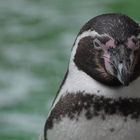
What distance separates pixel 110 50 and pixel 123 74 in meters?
0.07

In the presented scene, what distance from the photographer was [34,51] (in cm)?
317

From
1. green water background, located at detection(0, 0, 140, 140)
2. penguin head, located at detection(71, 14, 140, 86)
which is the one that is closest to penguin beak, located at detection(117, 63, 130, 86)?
penguin head, located at detection(71, 14, 140, 86)

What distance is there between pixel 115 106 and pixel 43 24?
6.47ft

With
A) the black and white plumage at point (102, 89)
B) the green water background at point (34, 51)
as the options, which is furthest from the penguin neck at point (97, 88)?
the green water background at point (34, 51)

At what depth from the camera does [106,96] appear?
57.9 inches

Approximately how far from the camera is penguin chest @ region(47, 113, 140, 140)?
4.81ft

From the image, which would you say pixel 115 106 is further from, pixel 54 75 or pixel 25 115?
pixel 54 75

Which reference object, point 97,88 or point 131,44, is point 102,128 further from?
point 131,44

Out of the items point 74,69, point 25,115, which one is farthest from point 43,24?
point 74,69

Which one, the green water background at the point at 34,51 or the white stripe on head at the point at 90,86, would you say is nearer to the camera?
the white stripe on head at the point at 90,86

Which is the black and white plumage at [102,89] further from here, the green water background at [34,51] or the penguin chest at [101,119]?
the green water background at [34,51]

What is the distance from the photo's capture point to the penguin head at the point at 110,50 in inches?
55.3

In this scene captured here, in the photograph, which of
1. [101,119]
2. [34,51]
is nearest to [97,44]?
[101,119]

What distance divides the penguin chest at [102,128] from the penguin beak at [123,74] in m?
0.11
